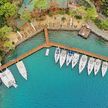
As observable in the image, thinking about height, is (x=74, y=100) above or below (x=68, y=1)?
below

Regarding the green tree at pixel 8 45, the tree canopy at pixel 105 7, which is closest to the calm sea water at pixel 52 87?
the green tree at pixel 8 45

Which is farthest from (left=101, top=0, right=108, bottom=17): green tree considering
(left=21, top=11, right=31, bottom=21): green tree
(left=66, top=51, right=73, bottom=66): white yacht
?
(left=21, top=11, right=31, bottom=21): green tree

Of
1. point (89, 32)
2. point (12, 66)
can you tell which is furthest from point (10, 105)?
point (89, 32)

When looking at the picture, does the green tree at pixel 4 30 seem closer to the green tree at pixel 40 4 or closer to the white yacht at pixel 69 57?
the green tree at pixel 40 4

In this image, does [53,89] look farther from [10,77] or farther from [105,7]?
[105,7]

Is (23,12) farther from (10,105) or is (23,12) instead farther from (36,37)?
(10,105)

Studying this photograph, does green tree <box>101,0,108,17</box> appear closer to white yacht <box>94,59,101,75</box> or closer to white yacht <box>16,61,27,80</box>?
white yacht <box>94,59,101,75</box>
